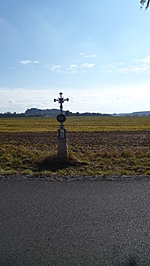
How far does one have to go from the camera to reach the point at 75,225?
4129 millimetres

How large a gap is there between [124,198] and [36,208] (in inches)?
72.1

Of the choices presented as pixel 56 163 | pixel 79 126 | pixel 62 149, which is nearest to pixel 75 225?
pixel 56 163

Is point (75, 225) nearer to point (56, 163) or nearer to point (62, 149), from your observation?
point (56, 163)

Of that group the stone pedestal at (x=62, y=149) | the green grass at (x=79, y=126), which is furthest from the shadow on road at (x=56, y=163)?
the green grass at (x=79, y=126)

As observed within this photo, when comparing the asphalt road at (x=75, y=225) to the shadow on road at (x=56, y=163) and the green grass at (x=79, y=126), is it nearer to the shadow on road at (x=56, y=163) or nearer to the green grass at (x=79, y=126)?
the shadow on road at (x=56, y=163)

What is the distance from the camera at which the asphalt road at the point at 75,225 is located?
129 inches

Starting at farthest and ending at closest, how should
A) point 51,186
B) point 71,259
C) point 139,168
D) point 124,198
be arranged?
1. point 139,168
2. point 51,186
3. point 124,198
4. point 71,259

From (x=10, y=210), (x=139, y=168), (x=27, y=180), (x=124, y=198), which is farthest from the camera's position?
(x=139, y=168)

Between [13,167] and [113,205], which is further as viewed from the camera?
[13,167]

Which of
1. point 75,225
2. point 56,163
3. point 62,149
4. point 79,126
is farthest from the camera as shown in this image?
point 79,126

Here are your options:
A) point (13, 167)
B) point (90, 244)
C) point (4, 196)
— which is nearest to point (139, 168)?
point (13, 167)

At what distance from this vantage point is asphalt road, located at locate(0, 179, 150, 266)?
10.7 feet

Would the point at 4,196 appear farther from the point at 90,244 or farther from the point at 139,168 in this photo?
the point at 139,168

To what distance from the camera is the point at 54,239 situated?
3.70 m
